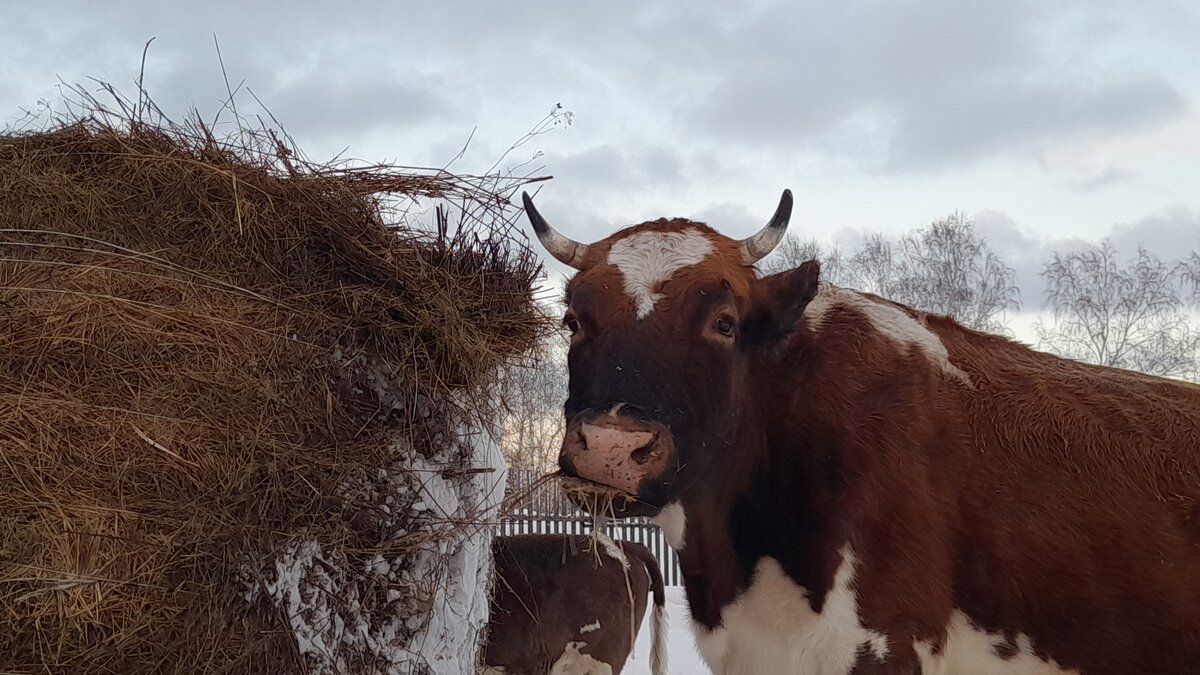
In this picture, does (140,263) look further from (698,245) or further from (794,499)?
(794,499)

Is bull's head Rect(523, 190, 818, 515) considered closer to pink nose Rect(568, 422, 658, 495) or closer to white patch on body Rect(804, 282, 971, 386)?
pink nose Rect(568, 422, 658, 495)

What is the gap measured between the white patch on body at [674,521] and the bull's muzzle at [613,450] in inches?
20.2

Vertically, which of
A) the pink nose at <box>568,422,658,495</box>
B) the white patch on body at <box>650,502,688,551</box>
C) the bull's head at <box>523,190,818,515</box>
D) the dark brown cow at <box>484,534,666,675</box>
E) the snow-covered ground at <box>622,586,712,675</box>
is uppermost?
the bull's head at <box>523,190,818,515</box>

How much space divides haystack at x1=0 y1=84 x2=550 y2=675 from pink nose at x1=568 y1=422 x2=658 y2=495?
3.91 ft

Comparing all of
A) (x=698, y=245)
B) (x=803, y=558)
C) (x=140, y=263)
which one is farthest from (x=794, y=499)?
(x=140, y=263)

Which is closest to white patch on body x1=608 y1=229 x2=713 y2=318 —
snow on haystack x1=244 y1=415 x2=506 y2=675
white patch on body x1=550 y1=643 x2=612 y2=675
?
snow on haystack x1=244 y1=415 x2=506 y2=675

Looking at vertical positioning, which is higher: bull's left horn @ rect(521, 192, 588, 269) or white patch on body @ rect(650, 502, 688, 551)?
bull's left horn @ rect(521, 192, 588, 269)

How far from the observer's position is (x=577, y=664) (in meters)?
7.37

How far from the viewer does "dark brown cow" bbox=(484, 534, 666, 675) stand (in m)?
7.04

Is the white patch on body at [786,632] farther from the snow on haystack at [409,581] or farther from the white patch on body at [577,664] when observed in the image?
the white patch on body at [577,664]

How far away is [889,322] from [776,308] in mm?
506

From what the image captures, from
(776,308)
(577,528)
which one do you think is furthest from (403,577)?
(577,528)

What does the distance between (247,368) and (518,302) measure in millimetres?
1284

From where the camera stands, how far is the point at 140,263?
11.7 feet
